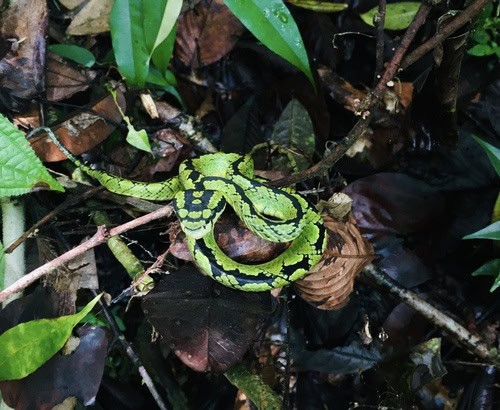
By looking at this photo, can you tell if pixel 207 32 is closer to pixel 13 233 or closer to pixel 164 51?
pixel 164 51

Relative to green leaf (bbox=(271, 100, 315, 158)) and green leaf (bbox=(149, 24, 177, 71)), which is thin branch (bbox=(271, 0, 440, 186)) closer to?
green leaf (bbox=(271, 100, 315, 158))

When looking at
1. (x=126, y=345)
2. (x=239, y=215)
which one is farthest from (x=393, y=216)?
(x=126, y=345)

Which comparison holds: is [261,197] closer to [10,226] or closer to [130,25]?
[130,25]

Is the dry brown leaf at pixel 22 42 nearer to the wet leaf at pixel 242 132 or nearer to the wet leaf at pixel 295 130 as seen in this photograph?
the wet leaf at pixel 242 132

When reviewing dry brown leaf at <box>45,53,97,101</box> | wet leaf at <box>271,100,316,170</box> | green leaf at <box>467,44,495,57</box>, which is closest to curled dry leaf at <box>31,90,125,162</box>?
dry brown leaf at <box>45,53,97,101</box>

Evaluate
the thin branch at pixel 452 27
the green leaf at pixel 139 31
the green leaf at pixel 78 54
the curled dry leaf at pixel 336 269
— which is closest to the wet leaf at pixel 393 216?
the curled dry leaf at pixel 336 269

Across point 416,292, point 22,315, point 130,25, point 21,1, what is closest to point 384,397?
point 416,292
